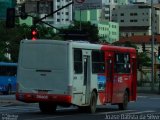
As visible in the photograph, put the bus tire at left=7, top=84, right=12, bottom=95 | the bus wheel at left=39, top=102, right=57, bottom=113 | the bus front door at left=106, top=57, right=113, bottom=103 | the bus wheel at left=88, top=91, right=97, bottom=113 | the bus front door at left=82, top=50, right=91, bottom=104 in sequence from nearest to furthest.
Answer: the bus front door at left=82, top=50, right=91, bottom=104 < the bus wheel at left=88, top=91, right=97, bottom=113 < the bus wheel at left=39, top=102, right=57, bottom=113 < the bus front door at left=106, top=57, right=113, bottom=103 < the bus tire at left=7, top=84, right=12, bottom=95

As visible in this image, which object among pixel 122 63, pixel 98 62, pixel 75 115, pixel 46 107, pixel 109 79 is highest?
pixel 98 62

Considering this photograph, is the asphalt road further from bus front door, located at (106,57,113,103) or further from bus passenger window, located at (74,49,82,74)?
bus passenger window, located at (74,49,82,74)

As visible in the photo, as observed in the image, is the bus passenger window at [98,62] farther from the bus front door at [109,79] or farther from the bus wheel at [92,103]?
the bus wheel at [92,103]

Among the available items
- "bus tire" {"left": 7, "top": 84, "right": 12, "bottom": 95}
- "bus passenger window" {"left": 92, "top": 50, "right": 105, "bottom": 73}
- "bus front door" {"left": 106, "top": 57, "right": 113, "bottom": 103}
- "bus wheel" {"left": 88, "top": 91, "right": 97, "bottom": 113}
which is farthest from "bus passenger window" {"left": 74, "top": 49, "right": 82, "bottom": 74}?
"bus tire" {"left": 7, "top": 84, "right": 12, "bottom": 95}

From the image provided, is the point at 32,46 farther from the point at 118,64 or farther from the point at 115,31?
the point at 115,31

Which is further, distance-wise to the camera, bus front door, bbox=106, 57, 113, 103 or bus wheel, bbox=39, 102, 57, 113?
bus front door, bbox=106, 57, 113, 103

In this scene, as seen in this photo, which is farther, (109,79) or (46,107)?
(109,79)

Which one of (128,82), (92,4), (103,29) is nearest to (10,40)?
(92,4)

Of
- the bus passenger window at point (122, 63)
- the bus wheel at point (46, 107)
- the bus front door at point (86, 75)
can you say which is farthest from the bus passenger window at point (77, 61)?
the bus passenger window at point (122, 63)

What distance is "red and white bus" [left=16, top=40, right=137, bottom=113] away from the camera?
80.0 feet

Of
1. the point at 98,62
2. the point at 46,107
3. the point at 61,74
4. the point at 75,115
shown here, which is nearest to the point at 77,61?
the point at 61,74

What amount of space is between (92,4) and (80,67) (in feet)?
72.5

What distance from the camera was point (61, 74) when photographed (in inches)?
964

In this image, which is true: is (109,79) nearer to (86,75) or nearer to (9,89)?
(86,75)
